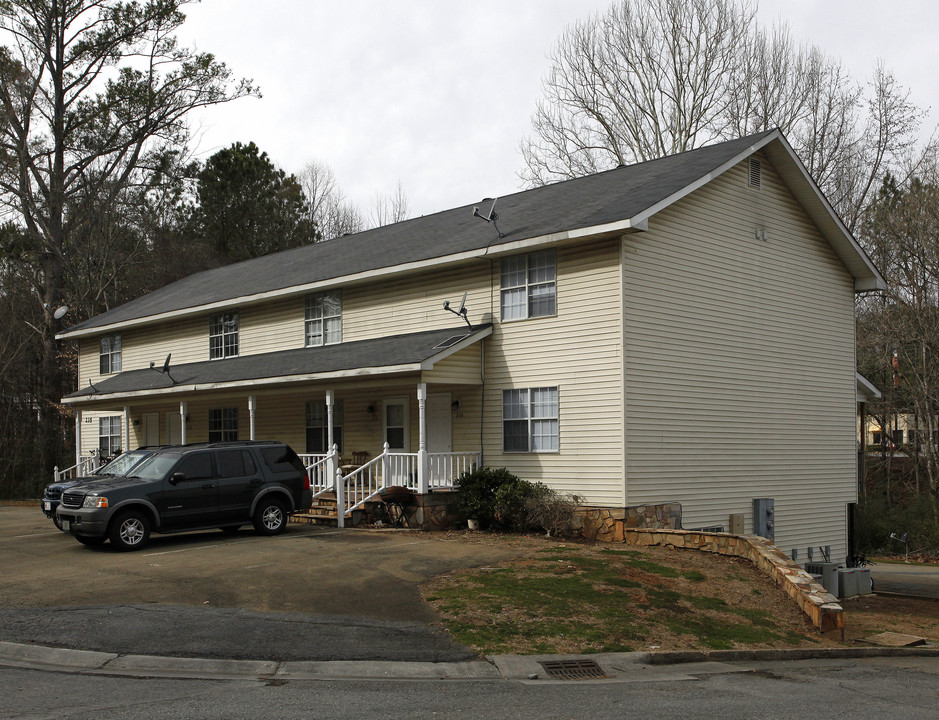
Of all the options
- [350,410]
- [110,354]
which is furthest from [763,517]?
[110,354]

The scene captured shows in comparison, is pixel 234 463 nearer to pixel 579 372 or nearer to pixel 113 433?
pixel 579 372

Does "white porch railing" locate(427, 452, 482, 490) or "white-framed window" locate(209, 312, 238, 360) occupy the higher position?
"white-framed window" locate(209, 312, 238, 360)

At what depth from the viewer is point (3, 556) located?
15672mm

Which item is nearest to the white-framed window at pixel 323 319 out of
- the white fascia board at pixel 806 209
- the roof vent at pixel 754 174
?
the white fascia board at pixel 806 209

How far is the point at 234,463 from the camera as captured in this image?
17.0 meters

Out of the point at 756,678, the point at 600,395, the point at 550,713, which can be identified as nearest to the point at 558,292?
the point at 600,395

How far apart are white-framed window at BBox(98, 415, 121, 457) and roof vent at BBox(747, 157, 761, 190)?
22.8 metres

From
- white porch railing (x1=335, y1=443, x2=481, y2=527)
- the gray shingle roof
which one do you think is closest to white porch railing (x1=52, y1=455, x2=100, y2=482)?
the gray shingle roof

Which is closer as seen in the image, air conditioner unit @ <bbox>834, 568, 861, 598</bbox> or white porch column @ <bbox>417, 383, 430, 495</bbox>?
white porch column @ <bbox>417, 383, 430, 495</bbox>

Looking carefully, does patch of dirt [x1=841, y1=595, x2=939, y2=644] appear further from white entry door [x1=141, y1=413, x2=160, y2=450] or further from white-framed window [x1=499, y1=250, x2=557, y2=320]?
white entry door [x1=141, y1=413, x2=160, y2=450]

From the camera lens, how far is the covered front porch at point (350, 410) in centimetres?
1928

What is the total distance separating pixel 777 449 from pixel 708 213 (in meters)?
5.72

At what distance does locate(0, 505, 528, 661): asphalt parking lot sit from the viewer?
31.7ft

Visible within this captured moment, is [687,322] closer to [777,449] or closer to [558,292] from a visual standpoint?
[558,292]
